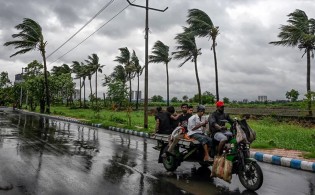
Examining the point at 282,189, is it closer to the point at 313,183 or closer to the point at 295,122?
the point at 313,183

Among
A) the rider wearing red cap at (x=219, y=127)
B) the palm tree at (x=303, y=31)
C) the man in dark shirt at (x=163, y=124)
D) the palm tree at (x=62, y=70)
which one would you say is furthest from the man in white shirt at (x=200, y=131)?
the palm tree at (x=62, y=70)

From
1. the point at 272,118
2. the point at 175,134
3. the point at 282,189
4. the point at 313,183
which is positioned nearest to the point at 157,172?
the point at 175,134

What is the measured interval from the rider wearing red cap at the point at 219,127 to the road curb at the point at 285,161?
3342 millimetres

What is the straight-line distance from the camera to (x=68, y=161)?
9.09 metres

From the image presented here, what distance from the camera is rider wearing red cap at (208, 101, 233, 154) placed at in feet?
22.8

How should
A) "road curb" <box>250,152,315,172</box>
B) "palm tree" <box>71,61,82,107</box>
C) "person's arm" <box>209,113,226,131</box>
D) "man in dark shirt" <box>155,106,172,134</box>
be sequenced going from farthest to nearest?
"palm tree" <box>71,61,82,107</box>, "man in dark shirt" <box>155,106,172,134</box>, "road curb" <box>250,152,315,172</box>, "person's arm" <box>209,113,226,131</box>

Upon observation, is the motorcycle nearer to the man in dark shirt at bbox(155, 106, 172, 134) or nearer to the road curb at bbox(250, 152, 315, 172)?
the man in dark shirt at bbox(155, 106, 172, 134)

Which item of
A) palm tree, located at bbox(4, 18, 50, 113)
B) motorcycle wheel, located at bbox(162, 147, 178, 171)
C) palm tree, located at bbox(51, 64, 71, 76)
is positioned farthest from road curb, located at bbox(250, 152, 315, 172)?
palm tree, located at bbox(51, 64, 71, 76)

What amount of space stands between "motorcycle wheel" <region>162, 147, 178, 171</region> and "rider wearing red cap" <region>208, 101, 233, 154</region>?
4.30 feet

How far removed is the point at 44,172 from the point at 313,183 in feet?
19.9

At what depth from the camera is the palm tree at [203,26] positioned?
31.0m

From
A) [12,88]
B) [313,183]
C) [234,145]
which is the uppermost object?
[12,88]

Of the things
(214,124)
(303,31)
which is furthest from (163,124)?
(303,31)

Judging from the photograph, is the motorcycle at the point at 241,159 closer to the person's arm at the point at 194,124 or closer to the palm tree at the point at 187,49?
the person's arm at the point at 194,124
